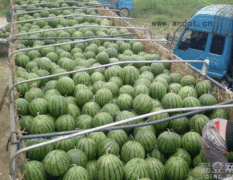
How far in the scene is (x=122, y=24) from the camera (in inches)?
380

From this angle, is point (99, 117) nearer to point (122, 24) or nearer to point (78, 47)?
point (78, 47)

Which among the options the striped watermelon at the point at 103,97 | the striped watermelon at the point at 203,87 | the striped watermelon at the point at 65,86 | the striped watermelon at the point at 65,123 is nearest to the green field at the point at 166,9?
the striped watermelon at the point at 203,87

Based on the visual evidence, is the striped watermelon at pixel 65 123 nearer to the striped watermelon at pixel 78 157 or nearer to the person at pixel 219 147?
the striped watermelon at pixel 78 157

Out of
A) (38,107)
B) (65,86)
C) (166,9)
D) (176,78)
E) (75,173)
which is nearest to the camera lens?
(75,173)

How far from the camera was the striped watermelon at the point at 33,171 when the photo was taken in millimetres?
3338

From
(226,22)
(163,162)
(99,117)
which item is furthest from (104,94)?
(226,22)

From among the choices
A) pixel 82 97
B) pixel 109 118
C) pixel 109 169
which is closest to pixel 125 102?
pixel 109 118

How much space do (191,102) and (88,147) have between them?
2175mm

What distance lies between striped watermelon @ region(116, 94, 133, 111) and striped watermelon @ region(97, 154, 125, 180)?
58.8 inches

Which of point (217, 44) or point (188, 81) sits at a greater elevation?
point (217, 44)

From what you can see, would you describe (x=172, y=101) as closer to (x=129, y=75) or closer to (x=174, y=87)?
(x=174, y=87)

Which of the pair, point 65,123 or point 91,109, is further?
point 91,109

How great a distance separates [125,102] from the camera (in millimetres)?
4723

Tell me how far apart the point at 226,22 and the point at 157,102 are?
18.4ft
